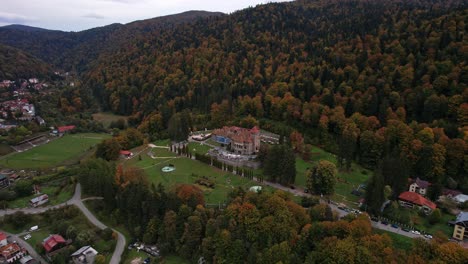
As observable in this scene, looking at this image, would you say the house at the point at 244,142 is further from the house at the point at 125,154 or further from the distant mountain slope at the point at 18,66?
the distant mountain slope at the point at 18,66

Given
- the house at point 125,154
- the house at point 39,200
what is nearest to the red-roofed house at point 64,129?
the house at point 125,154

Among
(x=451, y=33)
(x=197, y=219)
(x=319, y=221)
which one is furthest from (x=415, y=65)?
(x=197, y=219)

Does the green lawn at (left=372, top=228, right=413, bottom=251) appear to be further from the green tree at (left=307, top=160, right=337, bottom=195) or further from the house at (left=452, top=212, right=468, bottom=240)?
the green tree at (left=307, top=160, right=337, bottom=195)

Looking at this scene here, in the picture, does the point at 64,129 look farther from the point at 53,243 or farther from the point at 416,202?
the point at 416,202

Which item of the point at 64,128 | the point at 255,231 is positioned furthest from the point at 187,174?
the point at 64,128

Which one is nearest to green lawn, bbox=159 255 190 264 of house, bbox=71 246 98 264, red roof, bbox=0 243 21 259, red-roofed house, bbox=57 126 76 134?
house, bbox=71 246 98 264
